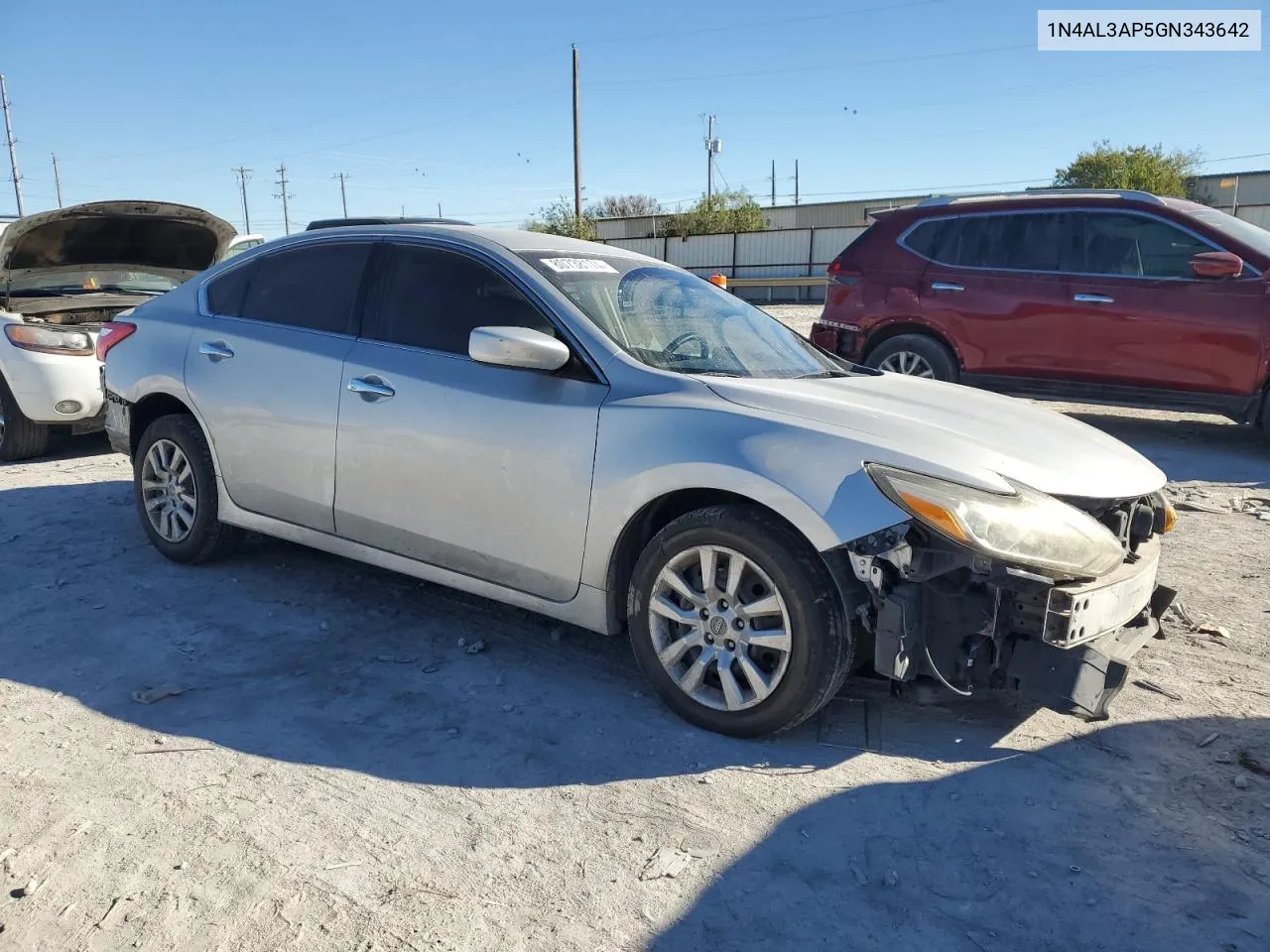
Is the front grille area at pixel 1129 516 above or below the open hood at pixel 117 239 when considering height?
below

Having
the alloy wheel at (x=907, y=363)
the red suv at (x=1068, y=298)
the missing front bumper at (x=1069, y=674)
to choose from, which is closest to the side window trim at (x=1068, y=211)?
the red suv at (x=1068, y=298)

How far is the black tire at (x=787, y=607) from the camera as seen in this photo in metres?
3.08

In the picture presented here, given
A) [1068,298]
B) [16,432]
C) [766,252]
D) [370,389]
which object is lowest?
[16,432]

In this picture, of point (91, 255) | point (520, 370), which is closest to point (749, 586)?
point (520, 370)

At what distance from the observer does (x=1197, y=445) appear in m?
8.27

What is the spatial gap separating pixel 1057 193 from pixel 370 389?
645 cm

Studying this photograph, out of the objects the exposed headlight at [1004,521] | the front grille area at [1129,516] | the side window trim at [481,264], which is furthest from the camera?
the side window trim at [481,264]

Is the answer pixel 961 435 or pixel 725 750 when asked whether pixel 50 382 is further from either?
pixel 961 435

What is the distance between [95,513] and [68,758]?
3.28 meters

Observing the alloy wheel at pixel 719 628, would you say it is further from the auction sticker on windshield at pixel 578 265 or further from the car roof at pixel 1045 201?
the car roof at pixel 1045 201

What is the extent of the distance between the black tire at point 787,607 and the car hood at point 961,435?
38cm

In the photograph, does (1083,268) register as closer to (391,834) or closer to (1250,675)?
(1250,675)

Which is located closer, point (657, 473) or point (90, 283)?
point (657, 473)

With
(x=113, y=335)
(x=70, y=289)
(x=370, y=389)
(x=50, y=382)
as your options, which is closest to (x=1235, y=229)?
(x=370, y=389)
